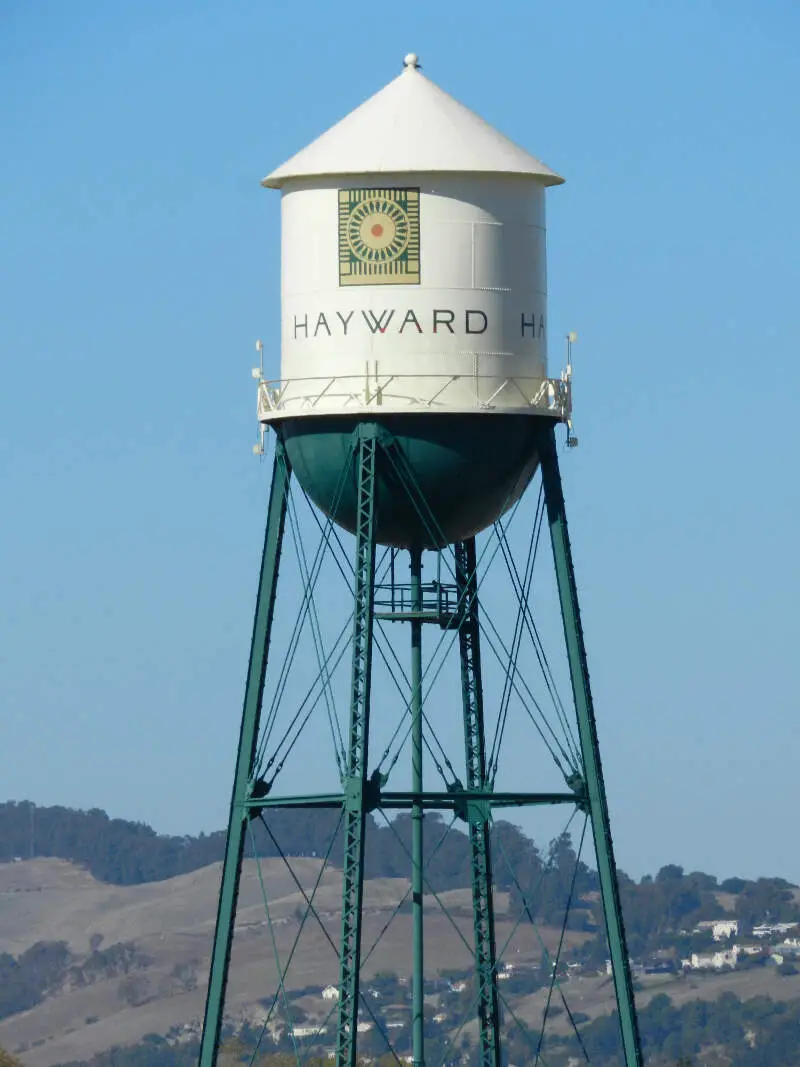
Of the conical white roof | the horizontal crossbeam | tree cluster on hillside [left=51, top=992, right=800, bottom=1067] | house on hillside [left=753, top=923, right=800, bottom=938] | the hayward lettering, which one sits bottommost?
the horizontal crossbeam

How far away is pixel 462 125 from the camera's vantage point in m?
47.9

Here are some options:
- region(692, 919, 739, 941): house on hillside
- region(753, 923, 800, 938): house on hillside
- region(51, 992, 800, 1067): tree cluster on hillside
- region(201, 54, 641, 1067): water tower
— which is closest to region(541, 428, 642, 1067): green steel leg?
region(201, 54, 641, 1067): water tower

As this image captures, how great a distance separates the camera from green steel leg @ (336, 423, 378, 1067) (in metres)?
45.7

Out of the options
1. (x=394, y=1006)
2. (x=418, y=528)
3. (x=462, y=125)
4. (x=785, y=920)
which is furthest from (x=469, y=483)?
(x=785, y=920)

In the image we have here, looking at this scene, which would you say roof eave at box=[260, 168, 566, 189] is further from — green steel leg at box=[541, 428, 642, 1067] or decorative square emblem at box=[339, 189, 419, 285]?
Answer: green steel leg at box=[541, 428, 642, 1067]

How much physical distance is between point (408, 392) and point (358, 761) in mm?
4539

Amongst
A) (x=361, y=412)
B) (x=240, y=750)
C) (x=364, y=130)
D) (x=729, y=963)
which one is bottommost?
(x=240, y=750)

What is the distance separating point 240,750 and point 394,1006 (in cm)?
11510

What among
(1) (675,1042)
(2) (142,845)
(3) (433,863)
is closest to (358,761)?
(1) (675,1042)

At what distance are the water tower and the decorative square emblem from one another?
2 centimetres

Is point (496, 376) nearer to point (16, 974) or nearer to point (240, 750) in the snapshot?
point (240, 750)

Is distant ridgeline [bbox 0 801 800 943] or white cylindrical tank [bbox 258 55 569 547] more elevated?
distant ridgeline [bbox 0 801 800 943]

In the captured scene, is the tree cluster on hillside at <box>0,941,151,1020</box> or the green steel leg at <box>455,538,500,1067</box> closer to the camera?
the green steel leg at <box>455,538,500,1067</box>

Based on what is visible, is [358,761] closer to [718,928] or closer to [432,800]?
[432,800]
